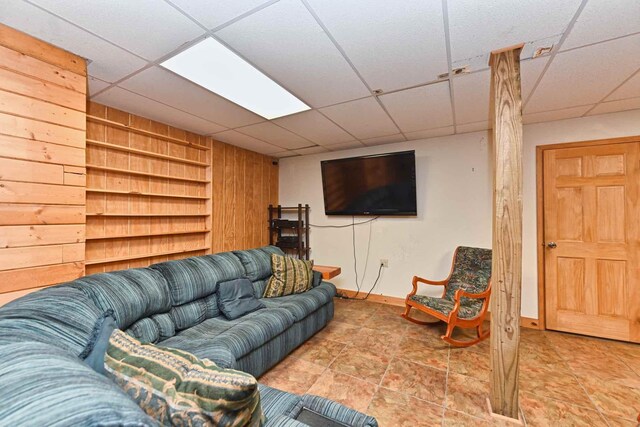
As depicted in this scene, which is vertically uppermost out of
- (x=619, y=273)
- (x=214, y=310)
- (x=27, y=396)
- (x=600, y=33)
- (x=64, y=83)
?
(x=600, y=33)

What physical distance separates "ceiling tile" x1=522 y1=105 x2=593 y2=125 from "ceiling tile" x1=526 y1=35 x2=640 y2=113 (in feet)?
0.45

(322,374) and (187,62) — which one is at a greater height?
(187,62)

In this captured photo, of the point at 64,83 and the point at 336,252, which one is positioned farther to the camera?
the point at 336,252

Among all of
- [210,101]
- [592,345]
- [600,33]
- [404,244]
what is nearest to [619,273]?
[592,345]

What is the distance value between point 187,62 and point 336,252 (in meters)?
3.33

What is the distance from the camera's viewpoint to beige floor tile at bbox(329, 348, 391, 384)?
7.14 ft

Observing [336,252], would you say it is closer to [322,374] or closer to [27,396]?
[322,374]

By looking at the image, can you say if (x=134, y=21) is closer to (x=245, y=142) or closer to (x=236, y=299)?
(x=236, y=299)

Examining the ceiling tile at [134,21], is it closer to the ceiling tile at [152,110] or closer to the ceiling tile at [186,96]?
the ceiling tile at [186,96]

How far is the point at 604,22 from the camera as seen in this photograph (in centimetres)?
150

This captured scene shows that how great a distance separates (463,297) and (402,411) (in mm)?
1736

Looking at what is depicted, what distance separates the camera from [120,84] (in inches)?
87.1

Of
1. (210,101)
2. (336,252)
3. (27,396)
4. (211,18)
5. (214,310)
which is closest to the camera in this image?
(27,396)

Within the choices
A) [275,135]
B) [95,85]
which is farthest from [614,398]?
[95,85]
